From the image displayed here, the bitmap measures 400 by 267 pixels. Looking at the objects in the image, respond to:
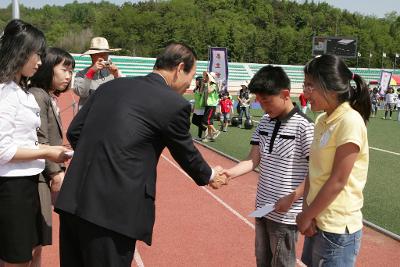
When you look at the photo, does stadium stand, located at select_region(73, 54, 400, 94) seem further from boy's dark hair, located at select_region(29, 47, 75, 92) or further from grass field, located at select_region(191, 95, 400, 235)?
boy's dark hair, located at select_region(29, 47, 75, 92)

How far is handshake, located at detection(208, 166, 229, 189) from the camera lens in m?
2.82

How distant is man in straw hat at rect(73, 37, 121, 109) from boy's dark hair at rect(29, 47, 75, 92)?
204cm

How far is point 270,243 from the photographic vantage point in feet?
9.70

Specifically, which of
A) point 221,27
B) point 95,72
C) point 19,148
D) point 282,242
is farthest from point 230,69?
point 19,148

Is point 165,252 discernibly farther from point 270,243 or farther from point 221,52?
point 221,52

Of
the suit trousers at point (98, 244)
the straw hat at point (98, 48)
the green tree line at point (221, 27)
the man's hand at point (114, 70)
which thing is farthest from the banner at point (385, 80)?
the green tree line at point (221, 27)

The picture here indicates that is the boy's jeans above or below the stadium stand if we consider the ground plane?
above

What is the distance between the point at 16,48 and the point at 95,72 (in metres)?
3.09

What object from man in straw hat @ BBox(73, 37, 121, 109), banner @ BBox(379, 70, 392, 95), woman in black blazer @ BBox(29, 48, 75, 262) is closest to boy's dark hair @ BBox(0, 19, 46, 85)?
woman in black blazer @ BBox(29, 48, 75, 262)

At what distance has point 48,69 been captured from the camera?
3236 millimetres

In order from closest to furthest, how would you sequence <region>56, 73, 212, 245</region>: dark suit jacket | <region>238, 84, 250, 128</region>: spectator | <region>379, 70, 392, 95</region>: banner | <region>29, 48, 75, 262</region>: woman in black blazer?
<region>56, 73, 212, 245</region>: dark suit jacket < <region>29, 48, 75, 262</region>: woman in black blazer < <region>238, 84, 250, 128</region>: spectator < <region>379, 70, 392, 95</region>: banner

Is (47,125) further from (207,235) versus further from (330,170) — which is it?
(207,235)

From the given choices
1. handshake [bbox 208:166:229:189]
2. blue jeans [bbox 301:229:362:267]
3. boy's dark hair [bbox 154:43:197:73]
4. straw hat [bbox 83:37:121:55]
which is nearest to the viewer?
blue jeans [bbox 301:229:362:267]

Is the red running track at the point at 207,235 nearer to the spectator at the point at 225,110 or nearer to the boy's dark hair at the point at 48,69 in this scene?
the boy's dark hair at the point at 48,69
